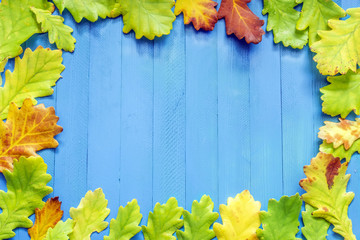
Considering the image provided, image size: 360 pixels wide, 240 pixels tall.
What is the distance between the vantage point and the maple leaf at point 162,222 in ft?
3.10

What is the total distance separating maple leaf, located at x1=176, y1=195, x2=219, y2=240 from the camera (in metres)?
0.95

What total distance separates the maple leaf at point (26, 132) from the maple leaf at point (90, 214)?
0.16m

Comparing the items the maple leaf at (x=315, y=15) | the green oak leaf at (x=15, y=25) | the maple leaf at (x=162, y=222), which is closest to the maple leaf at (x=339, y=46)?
the maple leaf at (x=315, y=15)

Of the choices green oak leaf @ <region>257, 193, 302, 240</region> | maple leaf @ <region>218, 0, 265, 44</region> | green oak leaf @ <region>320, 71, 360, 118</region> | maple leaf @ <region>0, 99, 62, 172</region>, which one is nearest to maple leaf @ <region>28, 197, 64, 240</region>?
maple leaf @ <region>0, 99, 62, 172</region>

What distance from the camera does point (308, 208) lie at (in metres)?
0.97

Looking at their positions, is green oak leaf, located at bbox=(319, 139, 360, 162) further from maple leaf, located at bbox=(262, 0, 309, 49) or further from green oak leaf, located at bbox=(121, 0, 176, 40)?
green oak leaf, located at bbox=(121, 0, 176, 40)

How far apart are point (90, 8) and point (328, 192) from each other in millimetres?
790

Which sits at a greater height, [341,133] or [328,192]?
[341,133]

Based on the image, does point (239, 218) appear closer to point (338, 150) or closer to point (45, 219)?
point (338, 150)

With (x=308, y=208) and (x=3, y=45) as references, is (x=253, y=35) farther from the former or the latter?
(x=3, y=45)

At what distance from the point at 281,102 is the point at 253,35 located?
196mm

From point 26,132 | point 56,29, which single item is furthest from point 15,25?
point 26,132

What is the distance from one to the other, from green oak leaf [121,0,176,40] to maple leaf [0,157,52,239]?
0.42 m

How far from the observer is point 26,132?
0.93 meters
